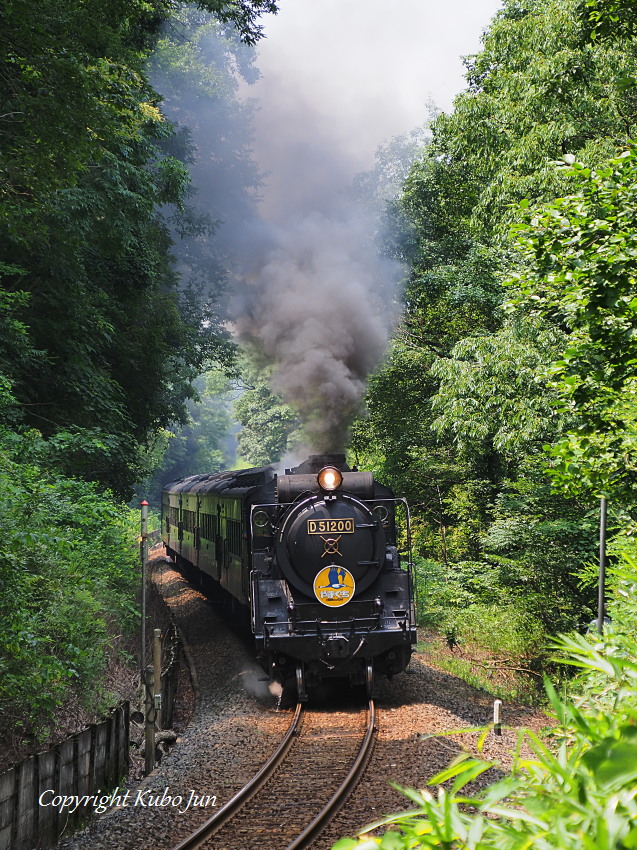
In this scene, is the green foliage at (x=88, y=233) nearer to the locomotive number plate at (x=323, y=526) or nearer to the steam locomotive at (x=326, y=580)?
the steam locomotive at (x=326, y=580)

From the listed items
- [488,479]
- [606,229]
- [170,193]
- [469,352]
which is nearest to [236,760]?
[606,229]

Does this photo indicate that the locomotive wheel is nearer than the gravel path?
No

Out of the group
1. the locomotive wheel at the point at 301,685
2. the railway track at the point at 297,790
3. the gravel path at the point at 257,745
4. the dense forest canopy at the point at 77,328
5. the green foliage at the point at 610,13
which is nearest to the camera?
the railway track at the point at 297,790

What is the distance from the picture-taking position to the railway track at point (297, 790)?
6.69 metres

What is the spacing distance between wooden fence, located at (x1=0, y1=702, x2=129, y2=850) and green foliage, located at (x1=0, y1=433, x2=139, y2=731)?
725mm

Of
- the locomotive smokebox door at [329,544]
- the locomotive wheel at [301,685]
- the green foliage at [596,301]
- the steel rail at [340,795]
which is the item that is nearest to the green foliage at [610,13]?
the green foliage at [596,301]

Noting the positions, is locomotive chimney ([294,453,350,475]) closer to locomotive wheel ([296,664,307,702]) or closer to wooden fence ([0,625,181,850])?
locomotive wheel ([296,664,307,702])

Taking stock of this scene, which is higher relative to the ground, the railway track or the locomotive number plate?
the locomotive number plate

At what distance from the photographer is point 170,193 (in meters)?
20.3

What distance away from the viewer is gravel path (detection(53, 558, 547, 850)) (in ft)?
23.4

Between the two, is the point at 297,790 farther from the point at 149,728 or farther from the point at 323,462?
the point at 323,462

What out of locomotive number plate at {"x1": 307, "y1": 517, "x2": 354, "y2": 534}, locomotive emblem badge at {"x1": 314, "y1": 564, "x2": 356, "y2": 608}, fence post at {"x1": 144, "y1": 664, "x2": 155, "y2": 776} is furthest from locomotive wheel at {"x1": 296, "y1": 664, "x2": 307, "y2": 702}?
fence post at {"x1": 144, "y1": 664, "x2": 155, "y2": 776}

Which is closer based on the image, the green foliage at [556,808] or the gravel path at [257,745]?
the green foliage at [556,808]

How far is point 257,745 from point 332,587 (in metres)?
2.50
